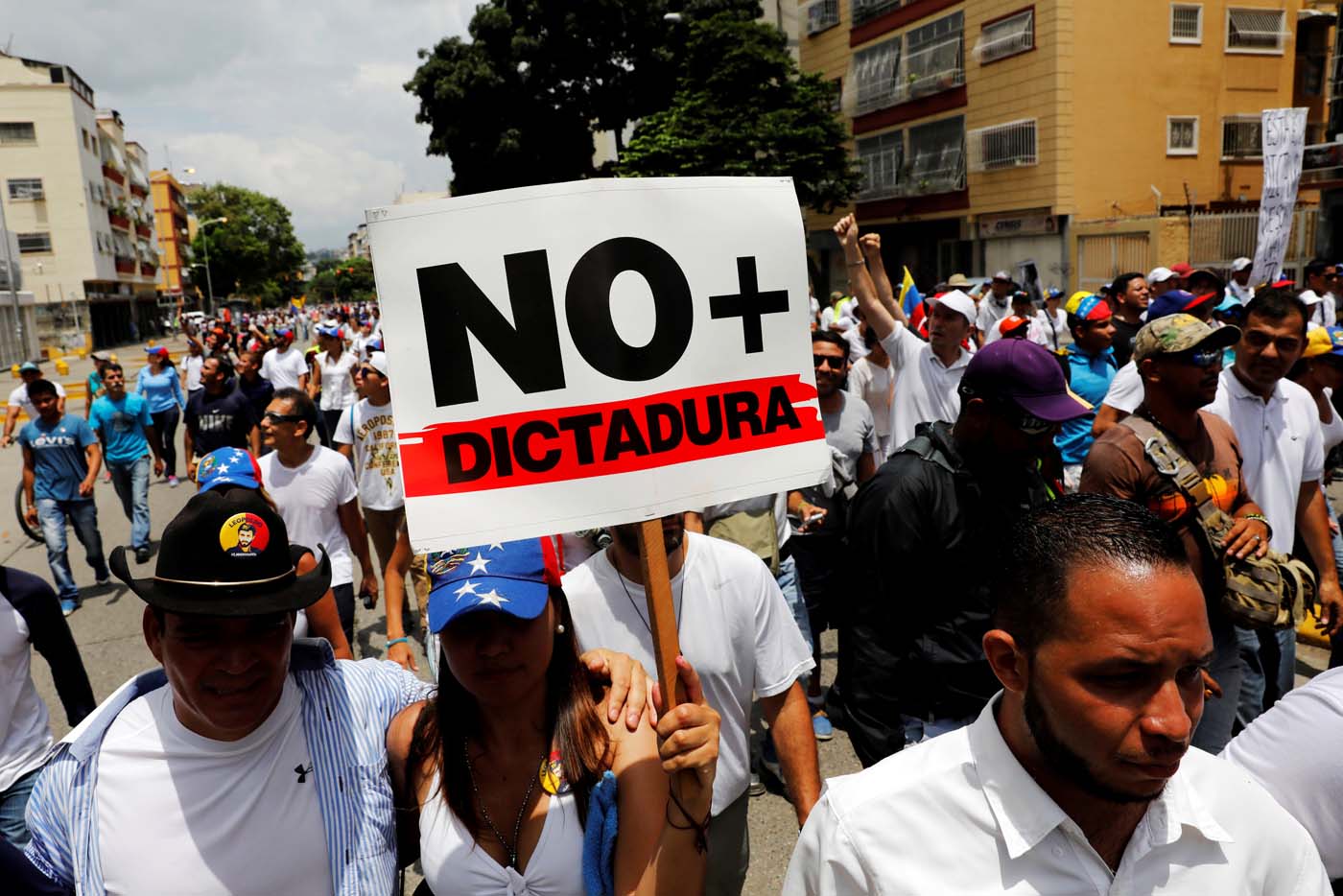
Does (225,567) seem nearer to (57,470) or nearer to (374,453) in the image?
(374,453)

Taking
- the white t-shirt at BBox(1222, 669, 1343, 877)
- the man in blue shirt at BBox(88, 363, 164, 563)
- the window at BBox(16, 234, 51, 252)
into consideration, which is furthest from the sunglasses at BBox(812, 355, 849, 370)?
the window at BBox(16, 234, 51, 252)

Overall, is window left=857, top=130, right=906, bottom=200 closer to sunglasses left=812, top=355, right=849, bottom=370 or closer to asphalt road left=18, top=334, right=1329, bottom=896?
asphalt road left=18, top=334, right=1329, bottom=896

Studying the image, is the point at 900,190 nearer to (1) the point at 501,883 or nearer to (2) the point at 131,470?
(2) the point at 131,470

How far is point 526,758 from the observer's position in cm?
207

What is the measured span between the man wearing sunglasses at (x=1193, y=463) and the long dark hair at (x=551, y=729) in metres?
2.12

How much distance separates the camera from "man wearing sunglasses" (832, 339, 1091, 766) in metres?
2.97

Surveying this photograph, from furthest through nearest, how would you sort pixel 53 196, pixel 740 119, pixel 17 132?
pixel 53 196
pixel 17 132
pixel 740 119

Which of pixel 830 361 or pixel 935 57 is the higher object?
pixel 935 57

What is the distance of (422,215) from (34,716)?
2.45 meters

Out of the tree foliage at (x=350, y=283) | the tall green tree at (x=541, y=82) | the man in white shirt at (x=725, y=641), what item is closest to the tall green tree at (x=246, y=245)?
the tree foliage at (x=350, y=283)

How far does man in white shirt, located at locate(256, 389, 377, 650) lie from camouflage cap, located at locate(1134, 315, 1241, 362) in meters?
4.11

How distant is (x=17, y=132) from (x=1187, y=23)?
5887 centimetres

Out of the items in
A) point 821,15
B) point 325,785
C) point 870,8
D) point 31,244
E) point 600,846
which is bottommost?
point 600,846

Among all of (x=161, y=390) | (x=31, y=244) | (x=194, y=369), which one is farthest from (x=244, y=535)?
(x=31, y=244)
